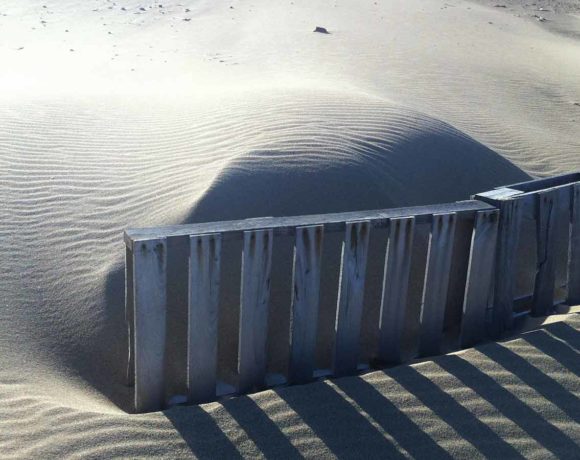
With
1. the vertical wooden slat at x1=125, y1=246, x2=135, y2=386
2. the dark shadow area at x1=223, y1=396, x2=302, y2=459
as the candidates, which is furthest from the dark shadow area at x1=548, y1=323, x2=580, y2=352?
the vertical wooden slat at x1=125, y1=246, x2=135, y2=386

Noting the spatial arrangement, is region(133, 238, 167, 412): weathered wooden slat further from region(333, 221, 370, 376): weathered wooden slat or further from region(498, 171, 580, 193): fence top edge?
region(498, 171, 580, 193): fence top edge

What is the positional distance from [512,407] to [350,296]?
3.60ft

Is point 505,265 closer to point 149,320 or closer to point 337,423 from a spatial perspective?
point 337,423

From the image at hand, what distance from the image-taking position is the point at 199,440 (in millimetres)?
3861

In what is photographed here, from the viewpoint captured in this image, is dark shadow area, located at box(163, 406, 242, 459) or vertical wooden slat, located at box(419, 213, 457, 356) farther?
vertical wooden slat, located at box(419, 213, 457, 356)

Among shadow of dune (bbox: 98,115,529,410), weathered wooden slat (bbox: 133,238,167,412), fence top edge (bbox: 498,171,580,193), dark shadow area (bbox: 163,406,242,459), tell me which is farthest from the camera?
fence top edge (bbox: 498,171,580,193)

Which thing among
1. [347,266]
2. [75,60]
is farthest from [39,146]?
[75,60]

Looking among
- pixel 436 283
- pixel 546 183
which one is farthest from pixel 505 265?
pixel 546 183

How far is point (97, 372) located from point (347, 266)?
171 cm

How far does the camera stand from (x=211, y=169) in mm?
6809

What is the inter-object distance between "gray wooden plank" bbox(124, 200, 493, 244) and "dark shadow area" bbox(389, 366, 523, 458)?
3.00 ft

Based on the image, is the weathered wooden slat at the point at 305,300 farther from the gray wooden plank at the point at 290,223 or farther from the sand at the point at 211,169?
the sand at the point at 211,169

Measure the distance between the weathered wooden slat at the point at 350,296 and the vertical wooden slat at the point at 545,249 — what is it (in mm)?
1425

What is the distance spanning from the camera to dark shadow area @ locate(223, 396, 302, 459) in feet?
12.5
